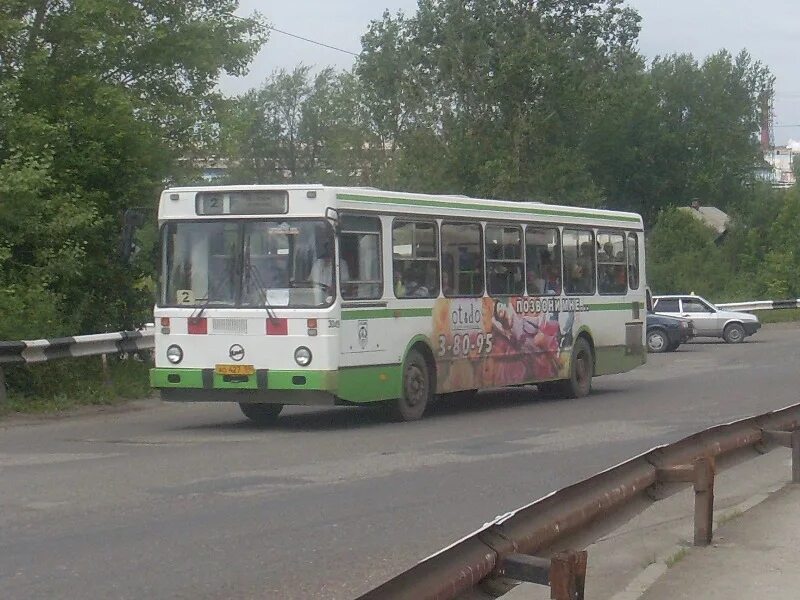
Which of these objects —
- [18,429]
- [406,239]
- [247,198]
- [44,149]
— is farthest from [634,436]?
[44,149]

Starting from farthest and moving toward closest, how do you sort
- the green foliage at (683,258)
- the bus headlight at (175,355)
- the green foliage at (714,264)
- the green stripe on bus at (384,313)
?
the green foliage at (714,264) → the green foliage at (683,258) → the bus headlight at (175,355) → the green stripe on bus at (384,313)

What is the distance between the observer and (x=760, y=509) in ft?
34.6

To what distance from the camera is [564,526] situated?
6441 mm

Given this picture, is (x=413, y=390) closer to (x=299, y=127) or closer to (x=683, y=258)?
(x=683, y=258)

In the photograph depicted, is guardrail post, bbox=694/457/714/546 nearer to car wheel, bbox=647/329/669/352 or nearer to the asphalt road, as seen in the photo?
the asphalt road

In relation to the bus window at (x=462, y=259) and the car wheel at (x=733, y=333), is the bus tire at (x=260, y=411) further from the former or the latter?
the car wheel at (x=733, y=333)

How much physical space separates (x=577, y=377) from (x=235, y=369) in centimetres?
738

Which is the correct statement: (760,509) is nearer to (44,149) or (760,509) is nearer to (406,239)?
(406,239)

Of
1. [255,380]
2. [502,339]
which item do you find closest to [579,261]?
[502,339]

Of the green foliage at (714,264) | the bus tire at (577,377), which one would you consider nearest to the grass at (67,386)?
the bus tire at (577,377)

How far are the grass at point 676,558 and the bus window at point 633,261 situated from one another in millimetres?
14999

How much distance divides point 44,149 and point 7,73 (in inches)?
71.4

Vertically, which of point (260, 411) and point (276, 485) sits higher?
point (260, 411)

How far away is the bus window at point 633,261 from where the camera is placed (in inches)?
931
